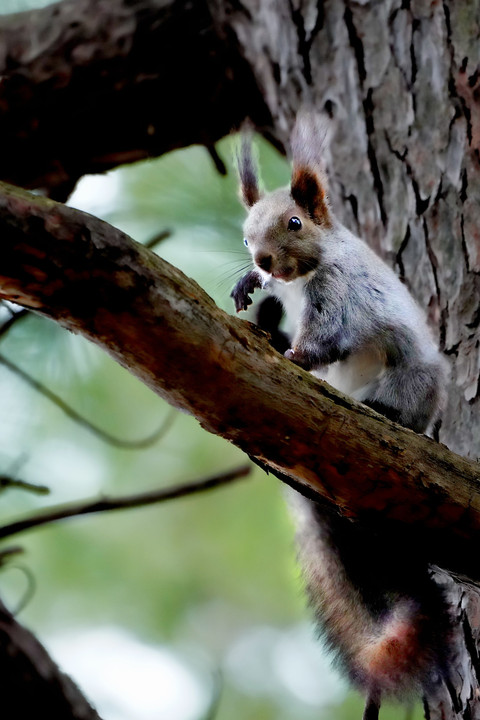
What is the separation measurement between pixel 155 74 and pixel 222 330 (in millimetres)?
1276

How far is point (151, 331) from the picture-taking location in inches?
33.8

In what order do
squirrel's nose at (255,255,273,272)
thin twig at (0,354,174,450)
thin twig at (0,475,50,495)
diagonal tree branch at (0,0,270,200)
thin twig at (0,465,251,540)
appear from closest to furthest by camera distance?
thin twig at (0,465,251,540), thin twig at (0,475,50,495), squirrel's nose at (255,255,273,272), thin twig at (0,354,174,450), diagonal tree branch at (0,0,270,200)

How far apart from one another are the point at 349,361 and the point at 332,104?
0.70 metres

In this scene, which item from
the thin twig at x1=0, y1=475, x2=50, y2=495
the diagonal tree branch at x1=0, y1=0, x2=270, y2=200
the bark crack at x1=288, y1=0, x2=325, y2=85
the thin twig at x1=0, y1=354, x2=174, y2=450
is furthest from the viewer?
the diagonal tree branch at x1=0, y1=0, x2=270, y2=200

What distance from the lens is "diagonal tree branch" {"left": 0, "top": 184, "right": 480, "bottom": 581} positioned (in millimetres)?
788

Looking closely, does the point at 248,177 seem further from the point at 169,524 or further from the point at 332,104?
the point at 169,524

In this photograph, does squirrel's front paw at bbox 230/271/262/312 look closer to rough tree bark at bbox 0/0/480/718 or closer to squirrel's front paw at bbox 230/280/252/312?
squirrel's front paw at bbox 230/280/252/312

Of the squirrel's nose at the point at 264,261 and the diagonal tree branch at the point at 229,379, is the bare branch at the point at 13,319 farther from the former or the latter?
the diagonal tree branch at the point at 229,379

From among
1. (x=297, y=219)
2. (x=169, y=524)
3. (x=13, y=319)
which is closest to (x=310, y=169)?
(x=297, y=219)

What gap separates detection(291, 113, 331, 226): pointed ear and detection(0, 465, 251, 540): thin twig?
0.47 meters

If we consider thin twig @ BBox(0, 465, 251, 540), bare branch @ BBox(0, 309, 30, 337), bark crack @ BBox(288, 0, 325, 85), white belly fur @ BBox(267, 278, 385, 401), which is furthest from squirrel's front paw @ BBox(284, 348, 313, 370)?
bark crack @ BBox(288, 0, 325, 85)

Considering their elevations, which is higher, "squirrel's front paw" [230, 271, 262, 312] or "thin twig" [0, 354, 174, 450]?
"squirrel's front paw" [230, 271, 262, 312]

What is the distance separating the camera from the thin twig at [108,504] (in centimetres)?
109

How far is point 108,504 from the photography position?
1181 millimetres
